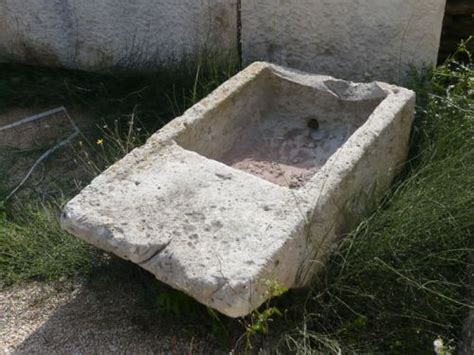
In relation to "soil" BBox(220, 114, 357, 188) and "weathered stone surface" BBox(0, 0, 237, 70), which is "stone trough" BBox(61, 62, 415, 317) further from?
"weathered stone surface" BBox(0, 0, 237, 70)

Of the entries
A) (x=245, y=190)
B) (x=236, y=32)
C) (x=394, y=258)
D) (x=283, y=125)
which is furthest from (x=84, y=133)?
(x=394, y=258)

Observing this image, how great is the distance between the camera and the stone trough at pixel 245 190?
2277 mm

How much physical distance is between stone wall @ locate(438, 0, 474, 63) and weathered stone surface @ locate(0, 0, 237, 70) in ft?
4.22

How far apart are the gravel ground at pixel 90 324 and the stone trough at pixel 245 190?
376 mm

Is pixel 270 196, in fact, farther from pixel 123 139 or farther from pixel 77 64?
pixel 77 64

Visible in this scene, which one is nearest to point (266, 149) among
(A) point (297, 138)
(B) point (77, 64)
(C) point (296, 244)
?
(A) point (297, 138)

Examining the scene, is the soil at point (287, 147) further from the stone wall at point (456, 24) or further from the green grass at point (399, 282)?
the stone wall at point (456, 24)

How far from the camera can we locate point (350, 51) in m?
3.60

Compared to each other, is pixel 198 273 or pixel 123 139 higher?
pixel 198 273

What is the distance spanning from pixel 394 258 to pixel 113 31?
237cm

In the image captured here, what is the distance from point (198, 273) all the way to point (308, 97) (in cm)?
139

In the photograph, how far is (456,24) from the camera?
410cm

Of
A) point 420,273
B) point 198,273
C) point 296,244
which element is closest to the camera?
point 198,273

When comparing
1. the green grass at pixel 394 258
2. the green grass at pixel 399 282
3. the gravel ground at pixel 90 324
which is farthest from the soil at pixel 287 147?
the gravel ground at pixel 90 324
